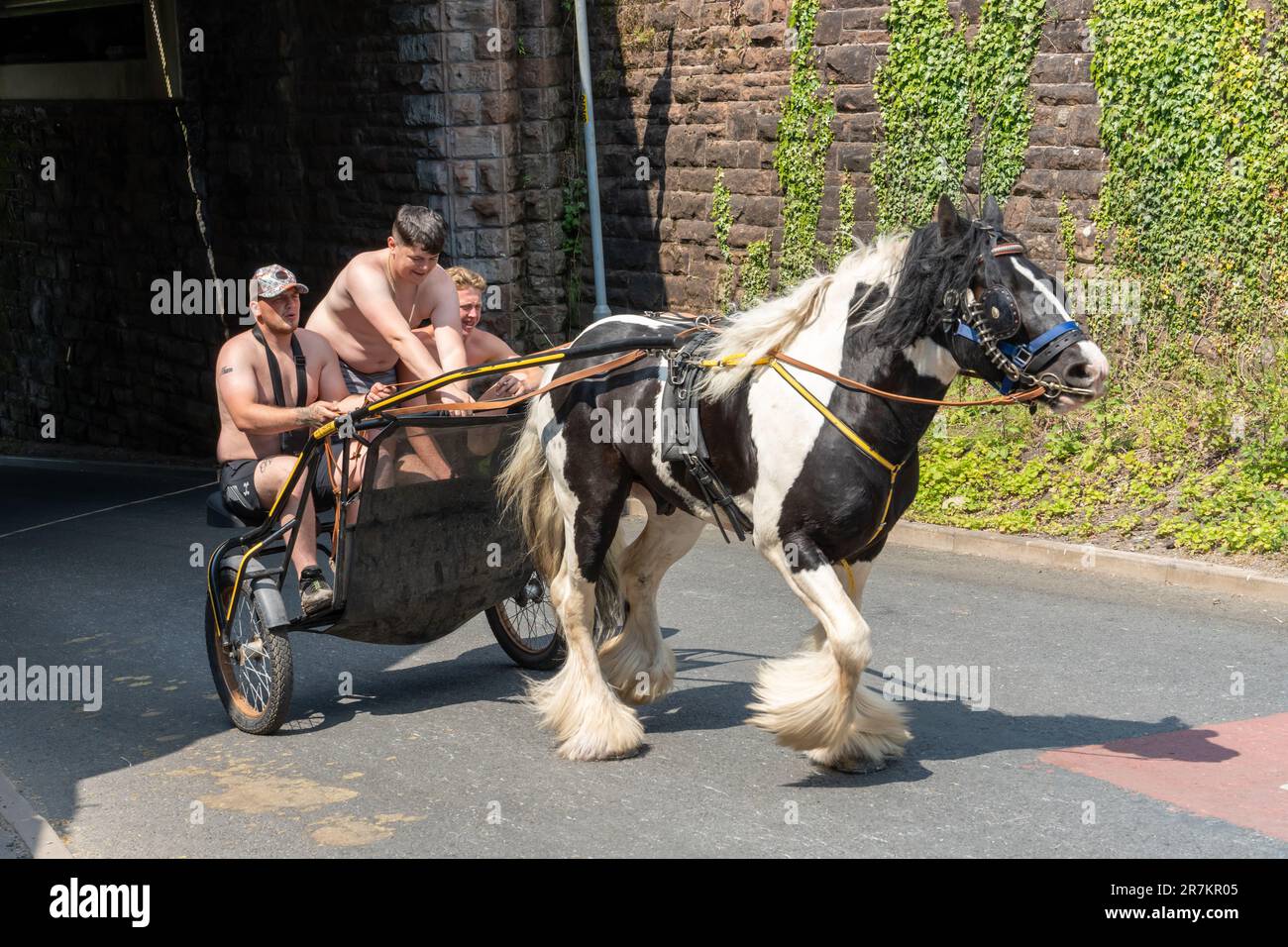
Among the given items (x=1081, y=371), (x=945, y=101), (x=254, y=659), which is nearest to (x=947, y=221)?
(x=1081, y=371)

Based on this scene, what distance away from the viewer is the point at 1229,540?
9.76 m

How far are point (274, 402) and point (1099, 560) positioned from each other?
5498 mm

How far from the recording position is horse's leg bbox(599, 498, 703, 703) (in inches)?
288

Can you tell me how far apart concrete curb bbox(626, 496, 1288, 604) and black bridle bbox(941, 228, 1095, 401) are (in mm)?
3228

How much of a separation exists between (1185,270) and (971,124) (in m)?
2.25

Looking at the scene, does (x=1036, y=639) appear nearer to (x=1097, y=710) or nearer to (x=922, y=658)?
(x=922, y=658)

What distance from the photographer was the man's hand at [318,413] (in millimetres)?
6988

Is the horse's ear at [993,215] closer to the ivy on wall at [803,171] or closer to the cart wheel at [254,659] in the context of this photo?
the cart wheel at [254,659]

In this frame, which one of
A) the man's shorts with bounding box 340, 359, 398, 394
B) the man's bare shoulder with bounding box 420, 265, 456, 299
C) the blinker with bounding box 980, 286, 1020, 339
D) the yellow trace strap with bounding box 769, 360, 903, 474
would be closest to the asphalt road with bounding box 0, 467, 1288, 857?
the yellow trace strap with bounding box 769, 360, 903, 474

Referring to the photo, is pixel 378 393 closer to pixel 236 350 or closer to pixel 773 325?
pixel 236 350

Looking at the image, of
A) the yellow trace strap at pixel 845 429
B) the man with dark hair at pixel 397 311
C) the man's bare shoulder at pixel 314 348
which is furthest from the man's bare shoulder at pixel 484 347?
the yellow trace strap at pixel 845 429

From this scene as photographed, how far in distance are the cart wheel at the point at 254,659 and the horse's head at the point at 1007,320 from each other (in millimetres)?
3223

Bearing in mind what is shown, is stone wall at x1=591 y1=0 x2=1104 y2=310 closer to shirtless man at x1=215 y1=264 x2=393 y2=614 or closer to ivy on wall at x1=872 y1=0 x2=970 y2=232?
ivy on wall at x1=872 y1=0 x2=970 y2=232
